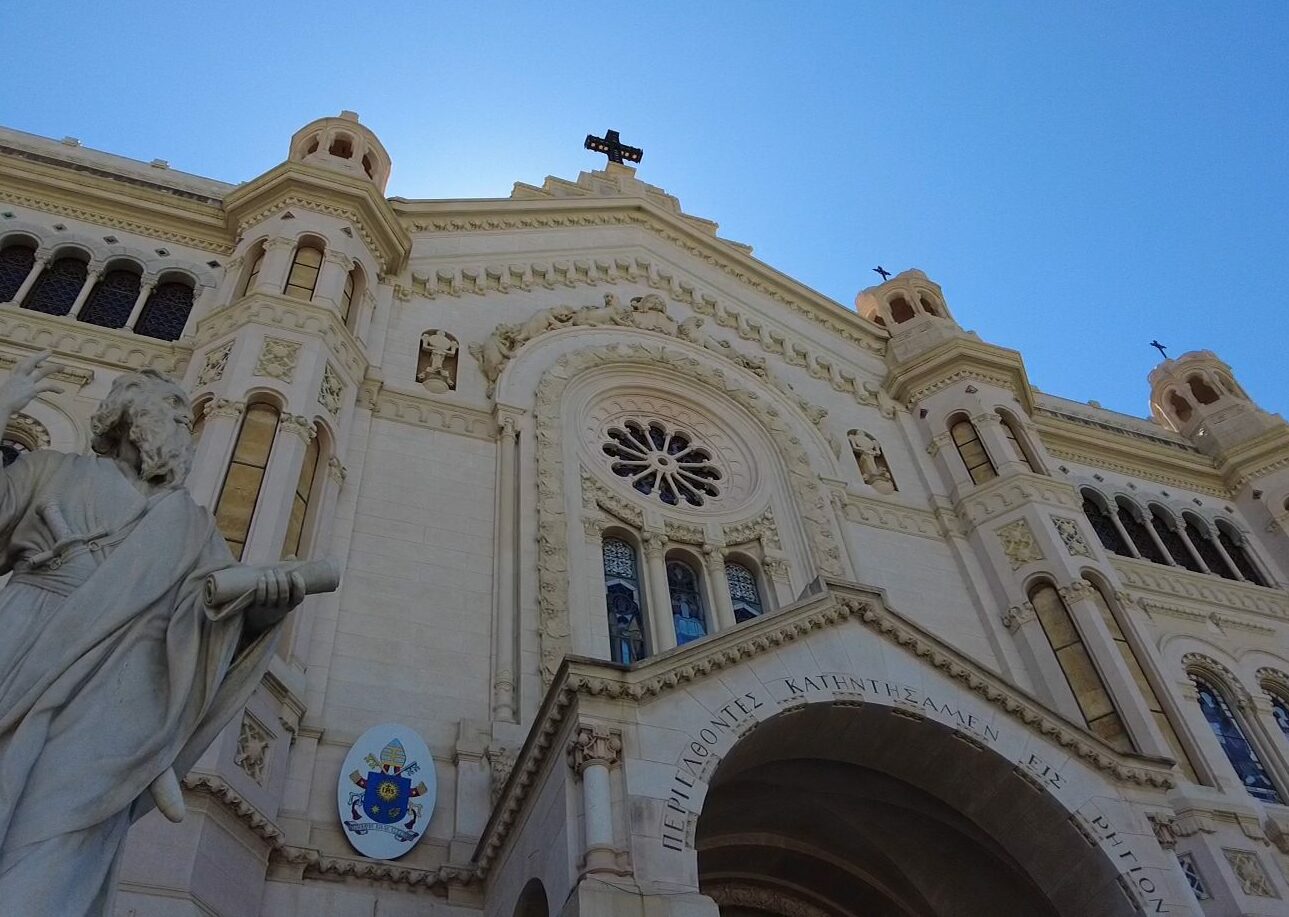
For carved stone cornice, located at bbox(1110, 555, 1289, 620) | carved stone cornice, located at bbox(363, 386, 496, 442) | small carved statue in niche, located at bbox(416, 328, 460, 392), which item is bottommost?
carved stone cornice, located at bbox(1110, 555, 1289, 620)

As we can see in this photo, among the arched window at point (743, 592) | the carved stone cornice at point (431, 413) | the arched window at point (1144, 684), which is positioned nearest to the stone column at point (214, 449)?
the carved stone cornice at point (431, 413)

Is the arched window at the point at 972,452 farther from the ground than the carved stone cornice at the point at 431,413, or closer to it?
farther from the ground

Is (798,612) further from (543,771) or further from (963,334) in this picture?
(963,334)

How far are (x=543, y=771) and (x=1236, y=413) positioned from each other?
20528 millimetres

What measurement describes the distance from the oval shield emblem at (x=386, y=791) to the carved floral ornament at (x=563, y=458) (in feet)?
6.23

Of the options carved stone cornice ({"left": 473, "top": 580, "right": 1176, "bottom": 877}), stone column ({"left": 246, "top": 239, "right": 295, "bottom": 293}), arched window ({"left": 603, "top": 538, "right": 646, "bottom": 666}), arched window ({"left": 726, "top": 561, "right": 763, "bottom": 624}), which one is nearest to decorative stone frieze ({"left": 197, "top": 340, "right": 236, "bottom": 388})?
stone column ({"left": 246, "top": 239, "right": 295, "bottom": 293})

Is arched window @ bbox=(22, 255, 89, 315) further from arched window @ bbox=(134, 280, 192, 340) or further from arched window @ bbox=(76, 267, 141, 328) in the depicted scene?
arched window @ bbox=(134, 280, 192, 340)

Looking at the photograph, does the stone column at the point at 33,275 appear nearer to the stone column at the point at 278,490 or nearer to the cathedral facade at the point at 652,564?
the cathedral facade at the point at 652,564

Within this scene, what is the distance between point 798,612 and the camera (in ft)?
35.3

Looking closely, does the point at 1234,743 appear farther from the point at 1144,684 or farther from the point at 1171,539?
the point at 1171,539

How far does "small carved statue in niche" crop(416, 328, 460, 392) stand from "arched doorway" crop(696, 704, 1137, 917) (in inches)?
301

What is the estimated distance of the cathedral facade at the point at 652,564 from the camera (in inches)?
394

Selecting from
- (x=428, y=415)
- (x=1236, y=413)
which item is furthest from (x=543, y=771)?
(x=1236, y=413)

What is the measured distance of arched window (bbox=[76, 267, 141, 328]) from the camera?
16172mm
